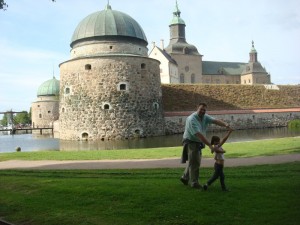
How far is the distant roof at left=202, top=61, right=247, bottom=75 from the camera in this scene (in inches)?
2633

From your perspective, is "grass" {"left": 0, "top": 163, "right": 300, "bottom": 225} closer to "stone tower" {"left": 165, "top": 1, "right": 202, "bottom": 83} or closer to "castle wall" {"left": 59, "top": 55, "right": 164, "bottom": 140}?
"castle wall" {"left": 59, "top": 55, "right": 164, "bottom": 140}

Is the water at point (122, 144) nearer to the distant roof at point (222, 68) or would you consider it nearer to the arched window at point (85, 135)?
the arched window at point (85, 135)

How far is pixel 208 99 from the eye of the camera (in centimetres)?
3578

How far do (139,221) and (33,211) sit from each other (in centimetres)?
184

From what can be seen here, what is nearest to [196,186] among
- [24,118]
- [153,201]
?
[153,201]

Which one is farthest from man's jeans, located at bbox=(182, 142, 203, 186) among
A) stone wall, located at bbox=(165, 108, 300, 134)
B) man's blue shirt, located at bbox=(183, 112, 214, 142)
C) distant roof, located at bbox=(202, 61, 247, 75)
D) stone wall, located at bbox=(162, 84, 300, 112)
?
distant roof, located at bbox=(202, 61, 247, 75)

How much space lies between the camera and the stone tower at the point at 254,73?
6962 cm

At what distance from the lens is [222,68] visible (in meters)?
69.5

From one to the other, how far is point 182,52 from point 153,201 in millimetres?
53943

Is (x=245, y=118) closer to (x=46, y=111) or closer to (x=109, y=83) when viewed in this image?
(x=109, y=83)

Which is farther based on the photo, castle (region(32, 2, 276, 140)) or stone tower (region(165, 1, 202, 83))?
stone tower (region(165, 1, 202, 83))

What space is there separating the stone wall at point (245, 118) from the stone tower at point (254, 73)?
3110 cm

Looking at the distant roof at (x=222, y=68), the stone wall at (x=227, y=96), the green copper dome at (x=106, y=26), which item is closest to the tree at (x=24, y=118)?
the distant roof at (x=222, y=68)

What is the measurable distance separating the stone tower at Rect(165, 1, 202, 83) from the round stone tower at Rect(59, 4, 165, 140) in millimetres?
29645
